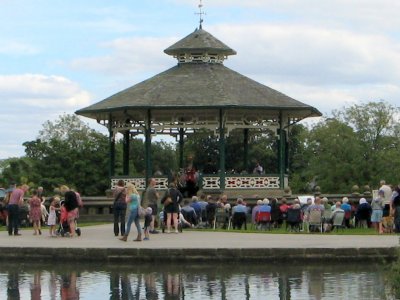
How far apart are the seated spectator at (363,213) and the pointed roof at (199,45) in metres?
13.2

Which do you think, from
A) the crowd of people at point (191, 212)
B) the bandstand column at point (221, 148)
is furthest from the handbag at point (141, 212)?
the bandstand column at point (221, 148)

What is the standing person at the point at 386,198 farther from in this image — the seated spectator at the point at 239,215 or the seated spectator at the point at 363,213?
the seated spectator at the point at 239,215

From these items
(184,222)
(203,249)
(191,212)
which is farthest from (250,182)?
(203,249)

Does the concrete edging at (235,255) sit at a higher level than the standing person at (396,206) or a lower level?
lower

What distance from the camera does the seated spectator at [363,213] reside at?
3581 centimetres

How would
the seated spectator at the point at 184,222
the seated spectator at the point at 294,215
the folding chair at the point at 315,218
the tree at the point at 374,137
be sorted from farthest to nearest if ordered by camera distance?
A: the tree at the point at 374,137 → the seated spectator at the point at 294,215 → the seated spectator at the point at 184,222 → the folding chair at the point at 315,218

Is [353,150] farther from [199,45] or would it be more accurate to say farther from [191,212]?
[191,212]

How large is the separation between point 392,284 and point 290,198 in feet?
79.5

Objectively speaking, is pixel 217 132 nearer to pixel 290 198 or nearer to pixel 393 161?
pixel 290 198

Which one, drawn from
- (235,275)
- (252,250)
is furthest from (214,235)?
(235,275)

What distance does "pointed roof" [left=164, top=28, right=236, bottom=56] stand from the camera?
4691 cm

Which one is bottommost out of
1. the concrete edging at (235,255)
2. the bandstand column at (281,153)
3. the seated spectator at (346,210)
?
the concrete edging at (235,255)

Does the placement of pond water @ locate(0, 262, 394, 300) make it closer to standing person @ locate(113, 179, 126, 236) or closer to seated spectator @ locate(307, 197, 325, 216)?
standing person @ locate(113, 179, 126, 236)

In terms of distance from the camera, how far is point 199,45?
1853 inches
